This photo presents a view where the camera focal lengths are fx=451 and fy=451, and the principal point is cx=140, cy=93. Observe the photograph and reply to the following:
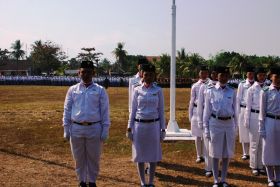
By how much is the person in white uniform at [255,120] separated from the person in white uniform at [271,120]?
4.08ft

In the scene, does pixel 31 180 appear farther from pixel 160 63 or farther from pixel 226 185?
pixel 160 63

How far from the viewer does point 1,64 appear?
97.5 meters

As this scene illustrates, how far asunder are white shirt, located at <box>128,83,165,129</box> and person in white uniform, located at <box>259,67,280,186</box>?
5.31ft

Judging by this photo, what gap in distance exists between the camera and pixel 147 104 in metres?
7.04

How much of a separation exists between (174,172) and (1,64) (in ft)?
309

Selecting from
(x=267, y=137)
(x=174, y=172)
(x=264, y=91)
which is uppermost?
(x=264, y=91)

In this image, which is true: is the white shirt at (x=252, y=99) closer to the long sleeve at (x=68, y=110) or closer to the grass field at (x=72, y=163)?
the grass field at (x=72, y=163)

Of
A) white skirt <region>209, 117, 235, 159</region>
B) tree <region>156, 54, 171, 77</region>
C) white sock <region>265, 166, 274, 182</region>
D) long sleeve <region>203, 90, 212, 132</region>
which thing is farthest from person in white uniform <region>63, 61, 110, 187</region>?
tree <region>156, 54, 171, 77</region>

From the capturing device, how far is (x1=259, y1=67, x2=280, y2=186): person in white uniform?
7094 millimetres

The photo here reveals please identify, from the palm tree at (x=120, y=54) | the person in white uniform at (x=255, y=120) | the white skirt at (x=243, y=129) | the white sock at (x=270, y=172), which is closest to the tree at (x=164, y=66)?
the palm tree at (x=120, y=54)

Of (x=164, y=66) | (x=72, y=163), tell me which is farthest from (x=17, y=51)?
(x=72, y=163)

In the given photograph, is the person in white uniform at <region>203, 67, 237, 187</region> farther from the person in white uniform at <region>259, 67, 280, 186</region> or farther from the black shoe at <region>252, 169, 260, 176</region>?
the black shoe at <region>252, 169, 260, 176</region>

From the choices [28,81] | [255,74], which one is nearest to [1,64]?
[28,81]

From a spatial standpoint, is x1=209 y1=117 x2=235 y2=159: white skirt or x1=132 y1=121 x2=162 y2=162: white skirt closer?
x1=132 y1=121 x2=162 y2=162: white skirt
